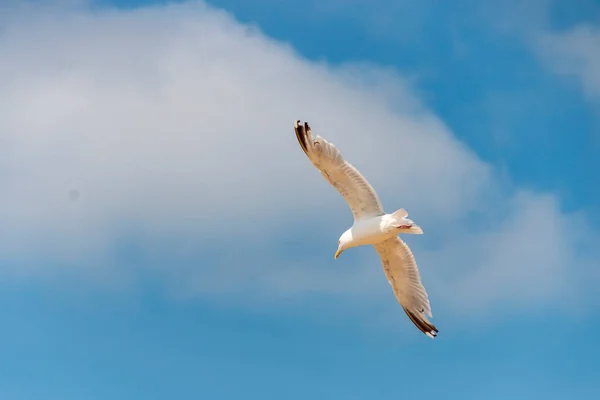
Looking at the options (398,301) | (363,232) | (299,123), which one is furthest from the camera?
(398,301)

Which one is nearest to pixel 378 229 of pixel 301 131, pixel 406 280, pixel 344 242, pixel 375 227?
pixel 375 227

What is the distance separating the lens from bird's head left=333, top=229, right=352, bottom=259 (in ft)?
76.1

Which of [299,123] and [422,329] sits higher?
[299,123]

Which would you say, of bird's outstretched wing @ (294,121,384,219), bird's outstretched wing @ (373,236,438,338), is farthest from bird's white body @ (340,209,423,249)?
bird's outstretched wing @ (373,236,438,338)

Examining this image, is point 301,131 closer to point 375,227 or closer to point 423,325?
point 375,227

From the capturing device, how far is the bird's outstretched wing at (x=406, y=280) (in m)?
23.8

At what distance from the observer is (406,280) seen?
2441cm

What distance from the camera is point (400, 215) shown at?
2195 centimetres

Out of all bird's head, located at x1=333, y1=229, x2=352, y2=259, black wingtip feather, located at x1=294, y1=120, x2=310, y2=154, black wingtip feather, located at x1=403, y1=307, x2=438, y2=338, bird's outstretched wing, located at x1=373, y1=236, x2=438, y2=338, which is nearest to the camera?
black wingtip feather, located at x1=294, y1=120, x2=310, y2=154

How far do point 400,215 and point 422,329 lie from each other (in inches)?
177

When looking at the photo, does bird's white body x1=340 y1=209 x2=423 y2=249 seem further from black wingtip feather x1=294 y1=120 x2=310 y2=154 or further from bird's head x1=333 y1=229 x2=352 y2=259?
black wingtip feather x1=294 y1=120 x2=310 y2=154

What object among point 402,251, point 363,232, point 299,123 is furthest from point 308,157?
point 402,251

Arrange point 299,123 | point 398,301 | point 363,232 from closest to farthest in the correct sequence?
point 299,123, point 363,232, point 398,301

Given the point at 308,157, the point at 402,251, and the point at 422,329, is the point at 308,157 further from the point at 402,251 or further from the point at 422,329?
the point at 422,329
